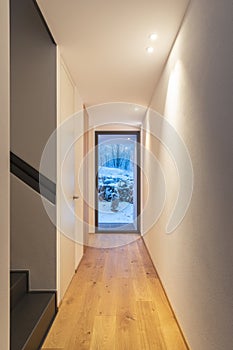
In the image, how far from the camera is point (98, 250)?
5383mm

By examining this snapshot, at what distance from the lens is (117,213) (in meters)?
7.11

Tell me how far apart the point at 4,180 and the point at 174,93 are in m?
1.77

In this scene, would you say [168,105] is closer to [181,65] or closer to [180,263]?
[181,65]

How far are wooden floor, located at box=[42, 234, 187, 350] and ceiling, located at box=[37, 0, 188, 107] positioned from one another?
7.60ft

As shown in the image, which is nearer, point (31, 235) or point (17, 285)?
point (17, 285)

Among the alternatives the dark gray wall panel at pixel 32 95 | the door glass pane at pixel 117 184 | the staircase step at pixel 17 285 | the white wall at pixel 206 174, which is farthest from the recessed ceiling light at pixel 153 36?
the door glass pane at pixel 117 184

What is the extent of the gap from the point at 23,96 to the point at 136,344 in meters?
2.22

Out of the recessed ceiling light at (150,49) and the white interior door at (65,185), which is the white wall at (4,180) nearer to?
the white interior door at (65,185)

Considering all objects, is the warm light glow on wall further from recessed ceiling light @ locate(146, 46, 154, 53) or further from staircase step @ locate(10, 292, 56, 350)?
staircase step @ locate(10, 292, 56, 350)

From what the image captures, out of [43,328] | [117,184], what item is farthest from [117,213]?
[43,328]

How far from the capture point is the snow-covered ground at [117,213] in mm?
7098

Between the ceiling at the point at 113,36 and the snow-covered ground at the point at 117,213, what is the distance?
11.1 feet

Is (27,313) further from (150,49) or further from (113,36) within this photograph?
(150,49)

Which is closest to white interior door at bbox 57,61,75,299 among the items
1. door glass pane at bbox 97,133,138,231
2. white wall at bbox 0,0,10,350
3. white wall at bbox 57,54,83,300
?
white wall at bbox 57,54,83,300
